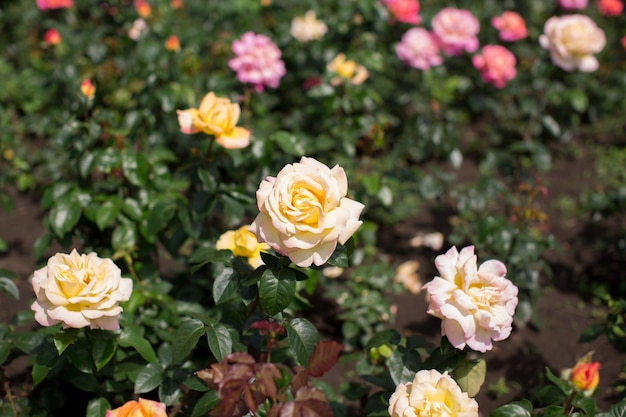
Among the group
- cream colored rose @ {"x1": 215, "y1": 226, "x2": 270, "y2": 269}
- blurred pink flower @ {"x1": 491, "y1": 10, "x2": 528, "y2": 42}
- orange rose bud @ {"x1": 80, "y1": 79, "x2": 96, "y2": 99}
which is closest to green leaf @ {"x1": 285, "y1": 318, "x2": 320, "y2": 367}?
cream colored rose @ {"x1": 215, "y1": 226, "x2": 270, "y2": 269}

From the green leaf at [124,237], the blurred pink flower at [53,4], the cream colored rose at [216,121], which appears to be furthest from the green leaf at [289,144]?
the blurred pink flower at [53,4]

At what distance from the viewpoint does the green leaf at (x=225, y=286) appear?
1.90 metres

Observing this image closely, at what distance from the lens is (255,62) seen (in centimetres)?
Answer: 317

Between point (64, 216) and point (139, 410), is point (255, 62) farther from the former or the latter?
point (139, 410)

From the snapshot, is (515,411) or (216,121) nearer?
(515,411)

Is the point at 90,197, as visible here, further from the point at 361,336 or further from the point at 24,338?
the point at 361,336

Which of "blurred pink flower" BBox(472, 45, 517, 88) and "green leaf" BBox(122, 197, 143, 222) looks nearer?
"green leaf" BBox(122, 197, 143, 222)

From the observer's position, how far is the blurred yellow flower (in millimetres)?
3395

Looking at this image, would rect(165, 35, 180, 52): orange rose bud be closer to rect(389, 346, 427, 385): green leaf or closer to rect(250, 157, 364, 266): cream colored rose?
rect(250, 157, 364, 266): cream colored rose

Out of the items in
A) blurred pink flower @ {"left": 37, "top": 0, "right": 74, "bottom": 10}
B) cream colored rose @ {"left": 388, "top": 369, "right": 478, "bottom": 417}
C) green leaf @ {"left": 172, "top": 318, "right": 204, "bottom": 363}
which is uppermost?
cream colored rose @ {"left": 388, "top": 369, "right": 478, "bottom": 417}

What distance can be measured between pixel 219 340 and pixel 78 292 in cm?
41

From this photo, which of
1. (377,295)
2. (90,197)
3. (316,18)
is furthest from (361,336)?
(316,18)

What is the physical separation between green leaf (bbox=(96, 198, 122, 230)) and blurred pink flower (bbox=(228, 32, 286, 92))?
971 mm

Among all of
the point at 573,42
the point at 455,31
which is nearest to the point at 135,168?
the point at 455,31
